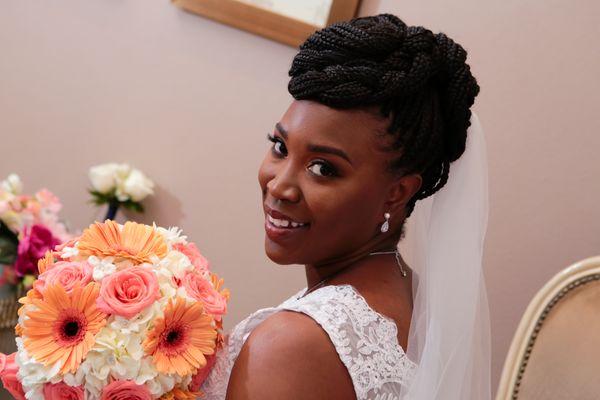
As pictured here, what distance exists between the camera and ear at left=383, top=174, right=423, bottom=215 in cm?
127

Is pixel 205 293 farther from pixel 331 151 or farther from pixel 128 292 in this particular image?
pixel 331 151

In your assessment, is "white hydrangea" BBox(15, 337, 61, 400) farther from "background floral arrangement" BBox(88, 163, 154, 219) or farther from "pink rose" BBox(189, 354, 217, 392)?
"background floral arrangement" BBox(88, 163, 154, 219)

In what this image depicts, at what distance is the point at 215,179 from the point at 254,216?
189 millimetres

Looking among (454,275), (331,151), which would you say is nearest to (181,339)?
(331,151)

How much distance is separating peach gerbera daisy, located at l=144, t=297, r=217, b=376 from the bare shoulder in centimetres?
10

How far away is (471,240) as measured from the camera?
1382 mm

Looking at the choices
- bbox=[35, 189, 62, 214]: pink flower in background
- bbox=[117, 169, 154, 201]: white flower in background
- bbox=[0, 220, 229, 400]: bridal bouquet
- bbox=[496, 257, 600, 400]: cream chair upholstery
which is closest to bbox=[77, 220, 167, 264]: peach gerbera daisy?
bbox=[0, 220, 229, 400]: bridal bouquet

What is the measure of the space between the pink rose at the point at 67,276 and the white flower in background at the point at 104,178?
1.26m

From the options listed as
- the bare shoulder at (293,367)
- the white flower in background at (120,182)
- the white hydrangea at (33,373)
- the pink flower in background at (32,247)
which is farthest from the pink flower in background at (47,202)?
the bare shoulder at (293,367)

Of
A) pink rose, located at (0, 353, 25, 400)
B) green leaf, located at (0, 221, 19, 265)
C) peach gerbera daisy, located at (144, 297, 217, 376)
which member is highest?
peach gerbera daisy, located at (144, 297, 217, 376)

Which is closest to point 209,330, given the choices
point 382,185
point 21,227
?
point 382,185

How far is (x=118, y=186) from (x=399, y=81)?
4.97 ft

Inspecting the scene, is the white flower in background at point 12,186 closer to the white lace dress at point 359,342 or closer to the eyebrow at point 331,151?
the white lace dress at point 359,342

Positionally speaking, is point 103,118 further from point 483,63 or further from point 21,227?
point 483,63
